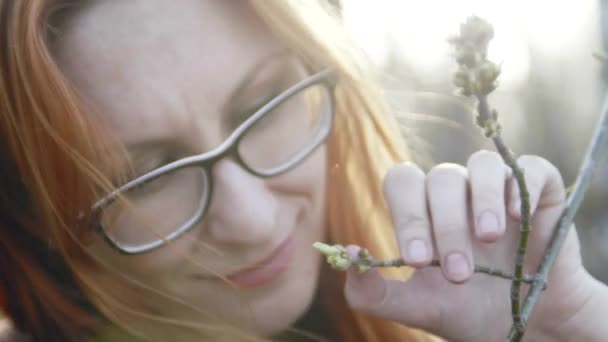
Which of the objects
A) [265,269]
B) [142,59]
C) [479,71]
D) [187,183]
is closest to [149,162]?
[187,183]

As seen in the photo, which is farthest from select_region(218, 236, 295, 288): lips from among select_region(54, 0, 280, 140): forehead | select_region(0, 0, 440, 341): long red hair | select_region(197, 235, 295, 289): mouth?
select_region(54, 0, 280, 140): forehead

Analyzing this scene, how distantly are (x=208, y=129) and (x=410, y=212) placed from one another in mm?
398

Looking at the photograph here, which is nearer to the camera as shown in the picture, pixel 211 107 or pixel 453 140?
pixel 211 107

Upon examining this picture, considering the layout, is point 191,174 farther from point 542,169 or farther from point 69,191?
point 542,169

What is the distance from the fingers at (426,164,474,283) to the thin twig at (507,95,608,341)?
218 mm

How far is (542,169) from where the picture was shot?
1.13 metres

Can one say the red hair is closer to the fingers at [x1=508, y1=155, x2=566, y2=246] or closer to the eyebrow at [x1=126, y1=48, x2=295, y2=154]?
the eyebrow at [x1=126, y1=48, x2=295, y2=154]

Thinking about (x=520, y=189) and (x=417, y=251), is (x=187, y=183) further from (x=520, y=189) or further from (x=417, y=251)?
(x=520, y=189)

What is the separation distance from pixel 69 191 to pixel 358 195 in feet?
2.22

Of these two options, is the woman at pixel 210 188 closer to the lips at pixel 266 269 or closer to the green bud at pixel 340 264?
the lips at pixel 266 269

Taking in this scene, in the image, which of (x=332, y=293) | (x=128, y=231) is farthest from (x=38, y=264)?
(x=332, y=293)

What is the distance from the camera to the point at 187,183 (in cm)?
125

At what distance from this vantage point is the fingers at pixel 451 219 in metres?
0.96

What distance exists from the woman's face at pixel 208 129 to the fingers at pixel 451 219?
1.12ft
